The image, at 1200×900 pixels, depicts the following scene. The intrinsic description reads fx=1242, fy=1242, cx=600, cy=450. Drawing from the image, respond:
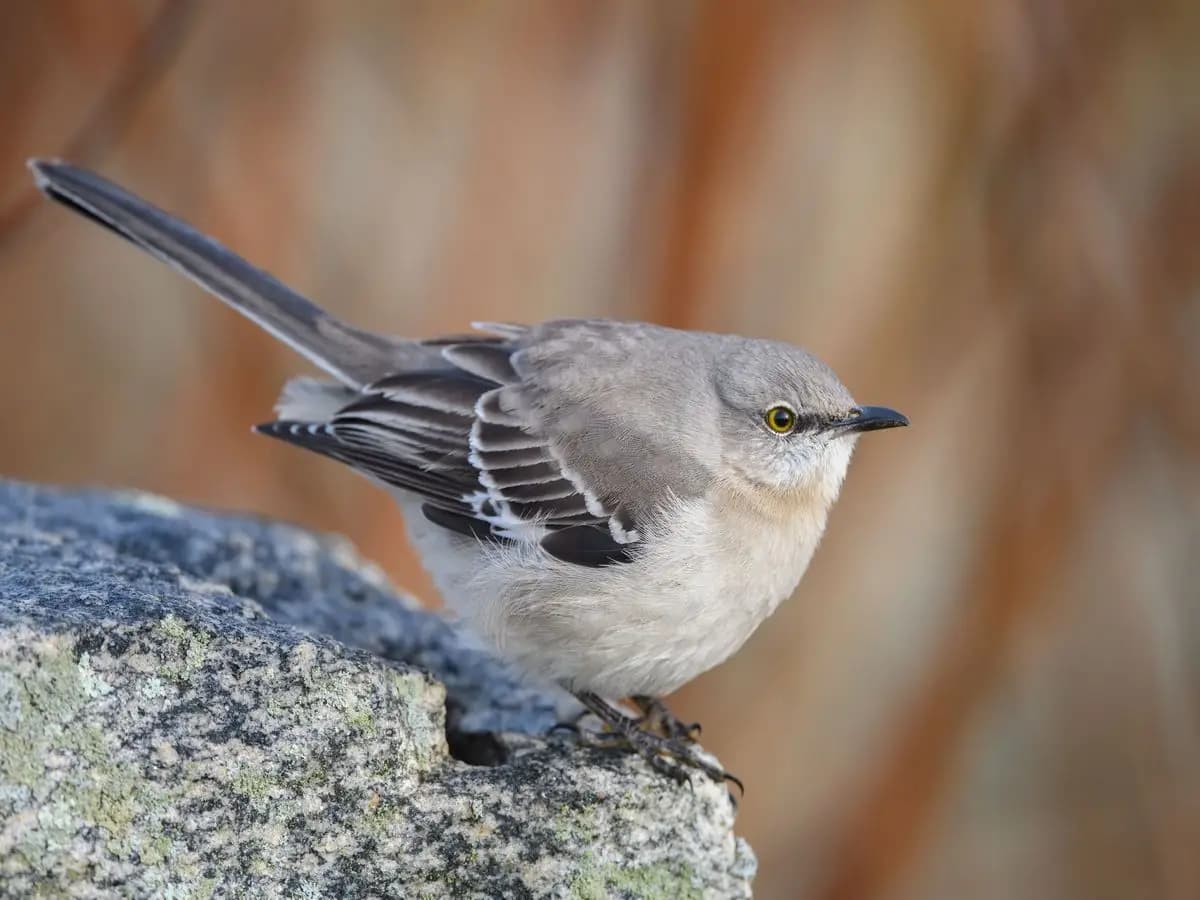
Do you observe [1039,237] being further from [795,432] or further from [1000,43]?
[795,432]

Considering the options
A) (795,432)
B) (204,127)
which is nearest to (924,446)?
(795,432)

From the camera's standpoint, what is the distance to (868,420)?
3.92 metres

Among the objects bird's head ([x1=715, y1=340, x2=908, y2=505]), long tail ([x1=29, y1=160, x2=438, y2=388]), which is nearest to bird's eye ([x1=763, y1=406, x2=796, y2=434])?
bird's head ([x1=715, y1=340, x2=908, y2=505])

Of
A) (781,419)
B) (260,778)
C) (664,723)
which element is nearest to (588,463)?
(781,419)

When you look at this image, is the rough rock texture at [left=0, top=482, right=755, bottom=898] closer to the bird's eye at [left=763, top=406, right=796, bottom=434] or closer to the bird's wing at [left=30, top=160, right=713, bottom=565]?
the bird's wing at [left=30, top=160, right=713, bottom=565]

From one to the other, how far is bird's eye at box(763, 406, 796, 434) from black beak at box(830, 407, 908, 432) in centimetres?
13

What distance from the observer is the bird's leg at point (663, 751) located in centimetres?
332

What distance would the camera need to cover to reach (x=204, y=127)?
6188mm

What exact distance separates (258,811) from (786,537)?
183 centimetres

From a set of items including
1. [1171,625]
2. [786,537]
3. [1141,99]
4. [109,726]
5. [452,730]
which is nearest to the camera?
[109,726]

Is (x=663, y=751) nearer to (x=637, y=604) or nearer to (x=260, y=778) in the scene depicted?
(x=637, y=604)

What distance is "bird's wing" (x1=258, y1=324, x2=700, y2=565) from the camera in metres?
3.74

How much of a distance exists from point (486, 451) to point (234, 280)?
1.05 meters

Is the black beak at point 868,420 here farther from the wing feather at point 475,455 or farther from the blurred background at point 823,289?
the blurred background at point 823,289
